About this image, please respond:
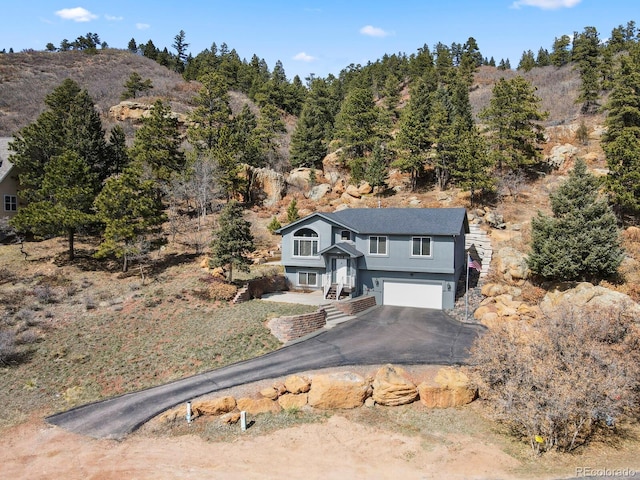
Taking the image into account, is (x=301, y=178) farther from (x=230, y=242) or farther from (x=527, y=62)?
(x=527, y=62)

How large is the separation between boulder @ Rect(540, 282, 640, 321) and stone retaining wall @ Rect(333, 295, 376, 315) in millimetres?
11467

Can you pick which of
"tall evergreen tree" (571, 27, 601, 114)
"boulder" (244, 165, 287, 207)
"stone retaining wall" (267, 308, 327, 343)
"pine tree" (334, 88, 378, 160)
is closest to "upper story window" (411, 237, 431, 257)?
"stone retaining wall" (267, 308, 327, 343)

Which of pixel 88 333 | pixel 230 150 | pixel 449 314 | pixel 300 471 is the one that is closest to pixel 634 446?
pixel 300 471

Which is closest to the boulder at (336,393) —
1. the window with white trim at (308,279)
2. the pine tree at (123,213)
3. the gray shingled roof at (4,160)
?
the window with white trim at (308,279)

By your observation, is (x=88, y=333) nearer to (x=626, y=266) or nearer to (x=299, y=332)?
(x=299, y=332)

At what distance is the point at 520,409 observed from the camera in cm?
1335

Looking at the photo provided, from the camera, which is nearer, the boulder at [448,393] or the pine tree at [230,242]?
the boulder at [448,393]

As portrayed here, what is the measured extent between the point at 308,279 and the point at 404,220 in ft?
30.0

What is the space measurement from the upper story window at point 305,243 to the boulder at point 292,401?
15694mm

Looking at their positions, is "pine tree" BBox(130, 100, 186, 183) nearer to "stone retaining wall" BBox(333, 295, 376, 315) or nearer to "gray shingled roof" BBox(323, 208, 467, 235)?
"gray shingled roof" BBox(323, 208, 467, 235)

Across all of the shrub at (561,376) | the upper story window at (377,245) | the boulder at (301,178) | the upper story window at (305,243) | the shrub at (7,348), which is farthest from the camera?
the boulder at (301,178)

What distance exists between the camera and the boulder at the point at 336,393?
16703 mm

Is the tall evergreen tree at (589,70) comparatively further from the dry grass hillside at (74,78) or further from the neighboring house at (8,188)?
the neighboring house at (8,188)

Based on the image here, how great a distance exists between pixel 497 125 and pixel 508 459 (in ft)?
128
